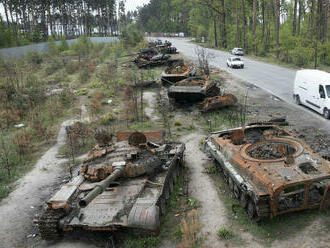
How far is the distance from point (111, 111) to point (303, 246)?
1441 centimetres

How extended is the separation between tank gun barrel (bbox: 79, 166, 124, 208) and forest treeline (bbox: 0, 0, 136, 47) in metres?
46.2

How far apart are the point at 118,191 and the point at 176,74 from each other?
15.5 metres

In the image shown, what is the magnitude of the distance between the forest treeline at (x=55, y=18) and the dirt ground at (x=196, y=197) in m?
42.0

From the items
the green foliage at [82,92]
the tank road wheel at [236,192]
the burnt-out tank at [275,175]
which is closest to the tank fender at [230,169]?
the burnt-out tank at [275,175]

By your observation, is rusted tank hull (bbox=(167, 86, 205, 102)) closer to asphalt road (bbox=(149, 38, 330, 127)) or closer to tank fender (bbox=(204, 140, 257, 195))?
asphalt road (bbox=(149, 38, 330, 127))

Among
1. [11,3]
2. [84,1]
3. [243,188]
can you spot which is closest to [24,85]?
[243,188]

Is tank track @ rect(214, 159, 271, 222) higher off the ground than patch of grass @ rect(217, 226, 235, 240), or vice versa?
tank track @ rect(214, 159, 271, 222)

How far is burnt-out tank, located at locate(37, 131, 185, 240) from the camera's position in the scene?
7.64m

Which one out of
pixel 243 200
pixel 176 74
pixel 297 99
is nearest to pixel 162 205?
pixel 243 200

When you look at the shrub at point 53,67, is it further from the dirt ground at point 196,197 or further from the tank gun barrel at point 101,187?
the tank gun barrel at point 101,187

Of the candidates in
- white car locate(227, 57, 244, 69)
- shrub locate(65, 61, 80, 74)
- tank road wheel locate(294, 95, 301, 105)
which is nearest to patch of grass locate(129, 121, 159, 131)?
tank road wheel locate(294, 95, 301, 105)

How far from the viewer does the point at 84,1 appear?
254ft

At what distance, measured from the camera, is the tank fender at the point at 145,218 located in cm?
746

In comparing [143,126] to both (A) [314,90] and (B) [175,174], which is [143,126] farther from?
(A) [314,90]
